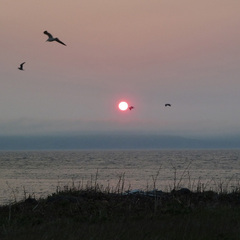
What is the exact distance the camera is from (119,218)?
40.0 feet

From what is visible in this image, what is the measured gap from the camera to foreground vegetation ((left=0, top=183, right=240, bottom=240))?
9.61 metres

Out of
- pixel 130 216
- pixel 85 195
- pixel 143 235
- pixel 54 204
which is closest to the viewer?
pixel 143 235

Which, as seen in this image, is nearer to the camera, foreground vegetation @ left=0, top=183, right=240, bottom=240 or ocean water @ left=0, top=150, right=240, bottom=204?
foreground vegetation @ left=0, top=183, right=240, bottom=240

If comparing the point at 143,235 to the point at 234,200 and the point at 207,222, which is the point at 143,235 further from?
the point at 234,200

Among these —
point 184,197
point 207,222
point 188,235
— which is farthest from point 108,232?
point 184,197

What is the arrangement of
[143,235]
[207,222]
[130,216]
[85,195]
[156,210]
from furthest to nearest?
[85,195]
[156,210]
[130,216]
[207,222]
[143,235]

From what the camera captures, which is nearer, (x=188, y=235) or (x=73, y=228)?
(x=188, y=235)

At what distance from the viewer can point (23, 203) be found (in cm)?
1555

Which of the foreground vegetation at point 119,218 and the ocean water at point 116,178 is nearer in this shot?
the foreground vegetation at point 119,218

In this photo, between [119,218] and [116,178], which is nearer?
[119,218]

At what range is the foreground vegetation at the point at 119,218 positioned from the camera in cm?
961

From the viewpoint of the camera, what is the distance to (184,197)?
666 inches

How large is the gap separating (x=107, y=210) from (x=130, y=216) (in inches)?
55.0

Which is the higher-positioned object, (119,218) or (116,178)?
(119,218)
